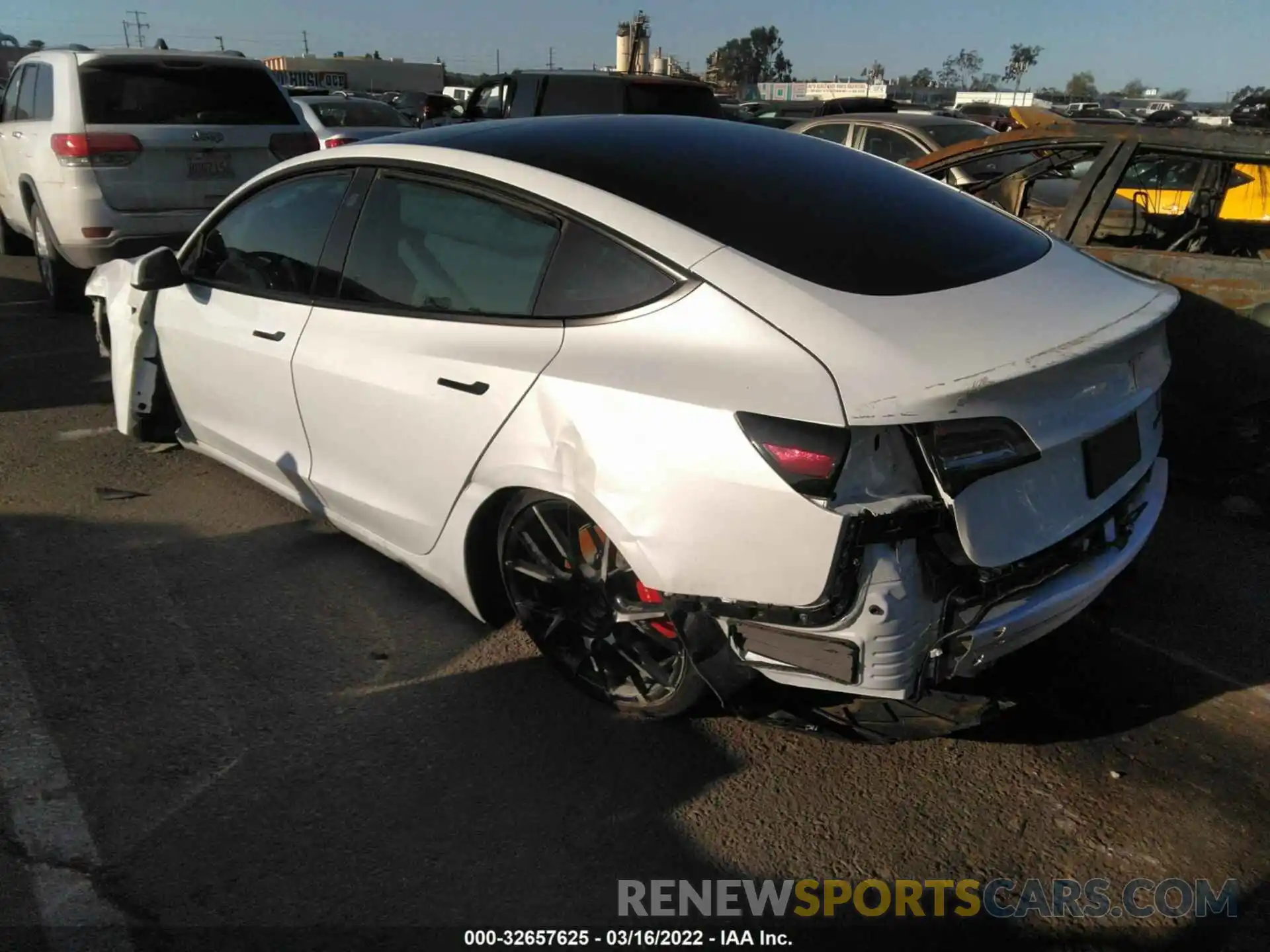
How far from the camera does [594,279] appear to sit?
2.69 metres

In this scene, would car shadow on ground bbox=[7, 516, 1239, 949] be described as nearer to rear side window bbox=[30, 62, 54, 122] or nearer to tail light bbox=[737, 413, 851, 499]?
tail light bbox=[737, 413, 851, 499]

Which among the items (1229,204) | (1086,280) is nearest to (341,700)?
(1086,280)

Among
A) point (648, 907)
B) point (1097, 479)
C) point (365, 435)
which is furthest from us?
point (365, 435)

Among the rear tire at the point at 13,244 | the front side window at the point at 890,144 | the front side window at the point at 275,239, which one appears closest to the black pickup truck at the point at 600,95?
the front side window at the point at 890,144

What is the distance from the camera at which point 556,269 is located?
2.77 metres

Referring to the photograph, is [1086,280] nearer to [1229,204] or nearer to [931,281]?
[931,281]

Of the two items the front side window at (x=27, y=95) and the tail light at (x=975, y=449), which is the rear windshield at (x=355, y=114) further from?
the tail light at (x=975, y=449)

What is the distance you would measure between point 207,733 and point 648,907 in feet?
4.62

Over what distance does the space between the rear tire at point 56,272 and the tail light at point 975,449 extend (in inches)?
289

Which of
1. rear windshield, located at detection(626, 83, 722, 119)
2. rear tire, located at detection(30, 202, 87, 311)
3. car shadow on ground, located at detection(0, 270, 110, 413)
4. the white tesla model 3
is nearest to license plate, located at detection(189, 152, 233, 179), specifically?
rear tire, located at detection(30, 202, 87, 311)

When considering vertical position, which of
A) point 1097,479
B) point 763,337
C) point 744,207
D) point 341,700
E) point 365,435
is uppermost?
point 744,207

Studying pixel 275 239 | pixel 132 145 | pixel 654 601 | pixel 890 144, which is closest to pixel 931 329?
pixel 654 601

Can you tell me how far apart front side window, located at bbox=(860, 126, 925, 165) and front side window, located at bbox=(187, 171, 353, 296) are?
6858mm

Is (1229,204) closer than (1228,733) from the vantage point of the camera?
No
